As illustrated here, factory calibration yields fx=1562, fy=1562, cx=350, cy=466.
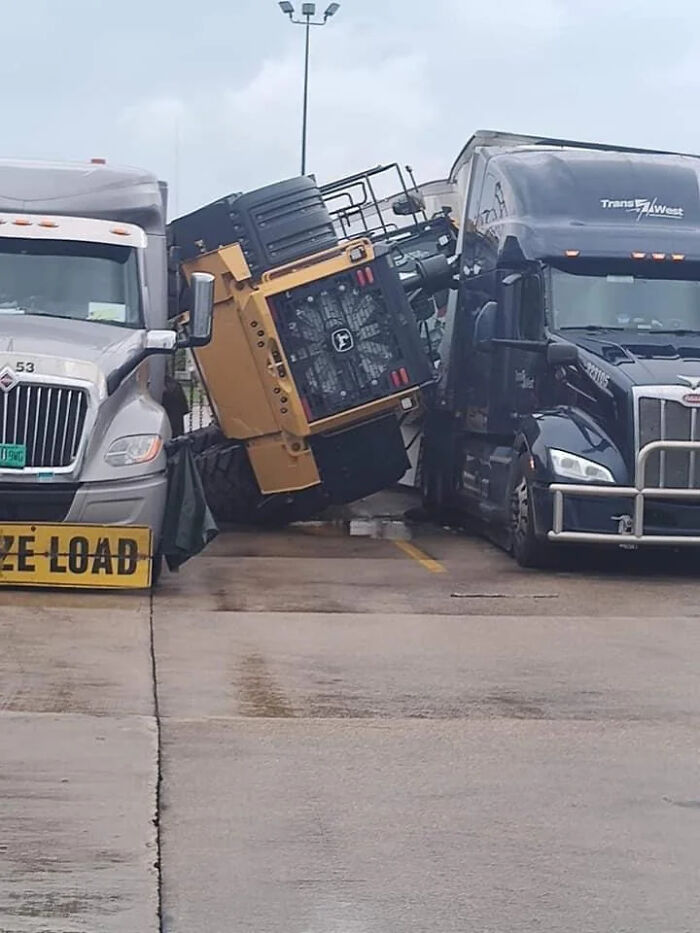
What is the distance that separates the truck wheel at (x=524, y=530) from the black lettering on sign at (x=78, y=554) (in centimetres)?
375

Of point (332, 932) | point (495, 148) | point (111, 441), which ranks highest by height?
point (495, 148)

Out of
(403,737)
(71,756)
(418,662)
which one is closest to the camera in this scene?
(71,756)

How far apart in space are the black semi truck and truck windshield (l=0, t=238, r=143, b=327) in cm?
337

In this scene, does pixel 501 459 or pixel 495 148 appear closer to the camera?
pixel 501 459

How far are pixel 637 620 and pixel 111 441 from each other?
12.6 feet

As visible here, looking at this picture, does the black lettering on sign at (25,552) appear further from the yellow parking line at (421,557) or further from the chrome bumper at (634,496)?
the chrome bumper at (634,496)

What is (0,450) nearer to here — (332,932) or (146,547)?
(146,547)

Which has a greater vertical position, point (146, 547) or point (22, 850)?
point (146, 547)

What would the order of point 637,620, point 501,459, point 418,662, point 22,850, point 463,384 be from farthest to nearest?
point 463,384
point 501,459
point 637,620
point 418,662
point 22,850

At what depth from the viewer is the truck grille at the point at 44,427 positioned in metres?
10.8

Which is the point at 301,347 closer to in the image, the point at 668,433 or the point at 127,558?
the point at 668,433

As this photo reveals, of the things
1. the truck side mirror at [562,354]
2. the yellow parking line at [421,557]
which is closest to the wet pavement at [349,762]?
the yellow parking line at [421,557]

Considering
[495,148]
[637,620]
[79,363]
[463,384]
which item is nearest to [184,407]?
[463,384]

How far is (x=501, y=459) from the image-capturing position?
14.2m
